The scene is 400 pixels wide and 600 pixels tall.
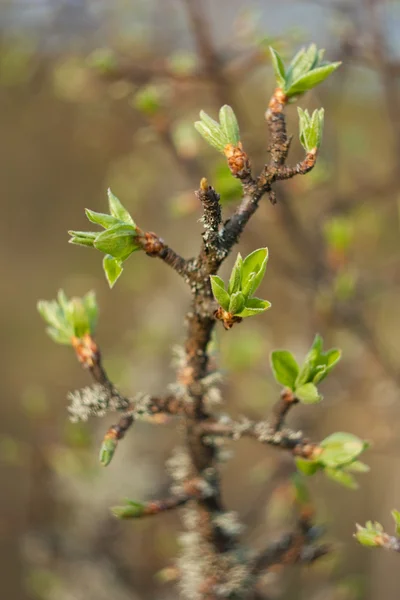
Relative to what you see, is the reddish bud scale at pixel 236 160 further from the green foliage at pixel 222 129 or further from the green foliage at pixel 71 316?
the green foliage at pixel 71 316

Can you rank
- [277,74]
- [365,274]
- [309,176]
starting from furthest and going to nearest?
[365,274]
[309,176]
[277,74]

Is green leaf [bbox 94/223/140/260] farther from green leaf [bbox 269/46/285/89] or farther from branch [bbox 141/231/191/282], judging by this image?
green leaf [bbox 269/46/285/89]

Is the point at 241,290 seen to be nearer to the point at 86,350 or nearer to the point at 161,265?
the point at 86,350

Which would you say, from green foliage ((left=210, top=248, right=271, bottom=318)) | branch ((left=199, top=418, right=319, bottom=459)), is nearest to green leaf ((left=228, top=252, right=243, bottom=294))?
green foliage ((left=210, top=248, right=271, bottom=318))

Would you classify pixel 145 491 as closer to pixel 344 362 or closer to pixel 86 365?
pixel 344 362

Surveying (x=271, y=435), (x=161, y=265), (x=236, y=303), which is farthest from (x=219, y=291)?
(x=161, y=265)

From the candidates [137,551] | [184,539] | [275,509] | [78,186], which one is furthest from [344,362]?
[78,186]
